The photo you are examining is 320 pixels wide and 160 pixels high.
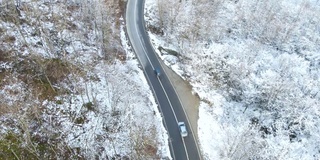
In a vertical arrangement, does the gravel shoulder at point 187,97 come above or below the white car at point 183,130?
above

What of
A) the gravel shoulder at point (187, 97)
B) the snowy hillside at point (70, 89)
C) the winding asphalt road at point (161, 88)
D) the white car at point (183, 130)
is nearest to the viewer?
the snowy hillside at point (70, 89)

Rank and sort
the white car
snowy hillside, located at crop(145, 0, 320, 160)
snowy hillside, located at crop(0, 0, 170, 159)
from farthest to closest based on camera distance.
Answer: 1. snowy hillside, located at crop(145, 0, 320, 160)
2. the white car
3. snowy hillside, located at crop(0, 0, 170, 159)

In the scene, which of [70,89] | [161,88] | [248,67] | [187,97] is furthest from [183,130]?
[248,67]

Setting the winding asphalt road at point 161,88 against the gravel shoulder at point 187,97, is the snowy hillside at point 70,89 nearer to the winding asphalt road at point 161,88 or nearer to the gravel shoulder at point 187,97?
the winding asphalt road at point 161,88

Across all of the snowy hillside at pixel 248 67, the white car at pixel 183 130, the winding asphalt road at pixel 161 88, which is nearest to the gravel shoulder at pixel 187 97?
the winding asphalt road at pixel 161 88

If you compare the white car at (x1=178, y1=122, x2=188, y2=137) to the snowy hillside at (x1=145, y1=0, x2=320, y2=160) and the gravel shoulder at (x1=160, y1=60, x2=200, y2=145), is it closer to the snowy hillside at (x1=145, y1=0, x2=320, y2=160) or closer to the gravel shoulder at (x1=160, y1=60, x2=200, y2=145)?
the gravel shoulder at (x1=160, y1=60, x2=200, y2=145)

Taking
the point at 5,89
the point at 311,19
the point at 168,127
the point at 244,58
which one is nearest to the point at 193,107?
the point at 168,127

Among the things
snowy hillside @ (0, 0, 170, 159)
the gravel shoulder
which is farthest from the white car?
snowy hillside @ (0, 0, 170, 159)
